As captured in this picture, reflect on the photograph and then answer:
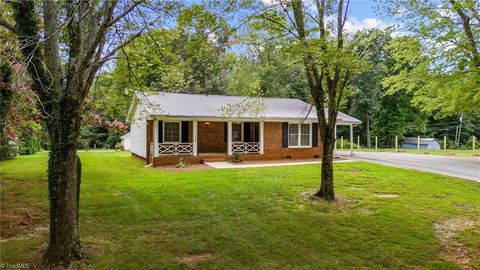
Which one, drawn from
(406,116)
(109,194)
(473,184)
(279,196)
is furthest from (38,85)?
(406,116)

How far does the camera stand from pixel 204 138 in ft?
61.1

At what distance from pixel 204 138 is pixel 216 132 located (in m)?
0.80

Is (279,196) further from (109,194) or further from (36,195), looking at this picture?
(36,195)

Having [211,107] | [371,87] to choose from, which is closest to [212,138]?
[211,107]

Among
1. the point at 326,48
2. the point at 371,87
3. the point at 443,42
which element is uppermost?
the point at 371,87

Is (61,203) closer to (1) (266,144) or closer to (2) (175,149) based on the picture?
(2) (175,149)

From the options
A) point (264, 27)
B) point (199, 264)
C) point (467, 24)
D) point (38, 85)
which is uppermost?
point (467, 24)

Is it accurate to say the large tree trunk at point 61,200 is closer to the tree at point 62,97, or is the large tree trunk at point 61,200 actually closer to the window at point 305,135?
the tree at point 62,97

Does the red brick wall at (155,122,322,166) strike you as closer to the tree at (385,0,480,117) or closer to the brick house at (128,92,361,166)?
the brick house at (128,92,361,166)

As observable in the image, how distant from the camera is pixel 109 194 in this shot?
8.65 meters

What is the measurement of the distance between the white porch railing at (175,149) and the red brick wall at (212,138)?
2442 mm

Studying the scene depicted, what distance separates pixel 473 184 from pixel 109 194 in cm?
1147

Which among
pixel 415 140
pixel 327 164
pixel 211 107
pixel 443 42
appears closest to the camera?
pixel 327 164

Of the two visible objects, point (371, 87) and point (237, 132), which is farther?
point (371, 87)
